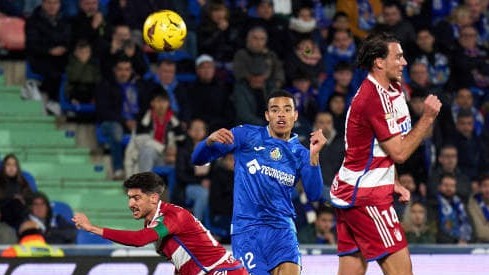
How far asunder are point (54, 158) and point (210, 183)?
2.22 meters

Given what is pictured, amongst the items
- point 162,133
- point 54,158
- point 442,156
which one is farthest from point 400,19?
point 54,158

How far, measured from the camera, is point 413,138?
314 inches

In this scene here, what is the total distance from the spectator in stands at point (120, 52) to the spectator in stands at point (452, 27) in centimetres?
398

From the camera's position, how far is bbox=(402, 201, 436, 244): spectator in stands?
1373 cm

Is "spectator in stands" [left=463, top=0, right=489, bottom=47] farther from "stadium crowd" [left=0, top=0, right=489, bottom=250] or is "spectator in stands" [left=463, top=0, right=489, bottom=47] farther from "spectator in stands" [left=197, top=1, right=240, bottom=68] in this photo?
"spectator in stands" [left=197, top=1, right=240, bottom=68]

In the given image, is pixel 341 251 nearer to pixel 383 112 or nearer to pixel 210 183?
pixel 383 112

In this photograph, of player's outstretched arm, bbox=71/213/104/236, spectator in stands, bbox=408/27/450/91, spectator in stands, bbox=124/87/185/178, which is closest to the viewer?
player's outstretched arm, bbox=71/213/104/236

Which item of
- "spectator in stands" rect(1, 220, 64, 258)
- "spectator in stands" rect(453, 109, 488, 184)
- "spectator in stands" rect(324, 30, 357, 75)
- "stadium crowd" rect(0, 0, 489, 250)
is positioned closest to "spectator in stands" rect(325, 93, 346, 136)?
"stadium crowd" rect(0, 0, 489, 250)

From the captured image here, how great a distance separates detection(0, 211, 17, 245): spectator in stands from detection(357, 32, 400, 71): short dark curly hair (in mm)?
6072

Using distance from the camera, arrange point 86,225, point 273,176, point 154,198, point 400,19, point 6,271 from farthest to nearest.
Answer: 1. point 400,19
2. point 6,271
3. point 273,176
4. point 154,198
5. point 86,225

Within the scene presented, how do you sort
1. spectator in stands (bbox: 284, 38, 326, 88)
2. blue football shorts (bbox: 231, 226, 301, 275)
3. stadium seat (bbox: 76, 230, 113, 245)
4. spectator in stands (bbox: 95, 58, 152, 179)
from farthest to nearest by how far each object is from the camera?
spectator in stands (bbox: 284, 38, 326, 88) < spectator in stands (bbox: 95, 58, 152, 179) < stadium seat (bbox: 76, 230, 113, 245) < blue football shorts (bbox: 231, 226, 301, 275)

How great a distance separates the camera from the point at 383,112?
26.6 ft

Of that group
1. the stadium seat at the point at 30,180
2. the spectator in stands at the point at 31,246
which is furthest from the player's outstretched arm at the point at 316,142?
the stadium seat at the point at 30,180

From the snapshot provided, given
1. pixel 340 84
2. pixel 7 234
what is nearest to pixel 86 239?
pixel 7 234
